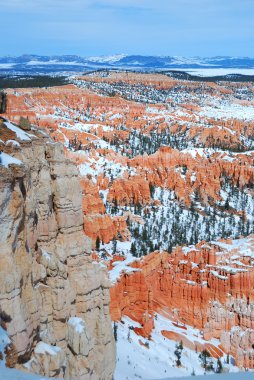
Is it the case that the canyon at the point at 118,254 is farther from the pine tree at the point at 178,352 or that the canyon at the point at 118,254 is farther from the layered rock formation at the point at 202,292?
the pine tree at the point at 178,352

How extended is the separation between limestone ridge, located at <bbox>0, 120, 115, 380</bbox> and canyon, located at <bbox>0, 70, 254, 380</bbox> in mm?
23

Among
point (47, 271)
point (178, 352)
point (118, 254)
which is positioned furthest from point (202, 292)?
point (47, 271)

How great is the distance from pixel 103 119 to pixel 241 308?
74.0 m

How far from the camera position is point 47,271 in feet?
30.1

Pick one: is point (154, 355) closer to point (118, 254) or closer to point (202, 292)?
point (202, 292)

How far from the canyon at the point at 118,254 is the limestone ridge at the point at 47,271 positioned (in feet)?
0.08

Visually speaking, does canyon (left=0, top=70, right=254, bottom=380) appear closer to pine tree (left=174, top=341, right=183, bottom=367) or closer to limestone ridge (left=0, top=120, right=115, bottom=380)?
limestone ridge (left=0, top=120, right=115, bottom=380)

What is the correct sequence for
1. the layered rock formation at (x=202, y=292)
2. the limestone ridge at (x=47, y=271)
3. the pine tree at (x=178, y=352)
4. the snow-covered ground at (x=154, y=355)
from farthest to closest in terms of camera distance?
the layered rock formation at (x=202, y=292) → the pine tree at (x=178, y=352) → the snow-covered ground at (x=154, y=355) → the limestone ridge at (x=47, y=271)

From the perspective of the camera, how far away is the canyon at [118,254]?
806cm

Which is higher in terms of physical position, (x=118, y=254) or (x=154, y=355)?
(x=154, y=355)

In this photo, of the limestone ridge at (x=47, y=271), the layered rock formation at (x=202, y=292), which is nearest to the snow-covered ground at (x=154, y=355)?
the layered rock formation at (x=202, y=292)

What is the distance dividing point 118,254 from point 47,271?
69.3 ft

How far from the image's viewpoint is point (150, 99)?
139m

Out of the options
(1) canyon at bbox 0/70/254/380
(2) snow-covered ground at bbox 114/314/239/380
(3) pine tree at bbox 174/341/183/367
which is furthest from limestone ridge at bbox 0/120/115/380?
(3) pine tree at bbox 174/341/183/367
